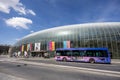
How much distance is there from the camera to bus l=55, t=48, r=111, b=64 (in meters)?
25.2

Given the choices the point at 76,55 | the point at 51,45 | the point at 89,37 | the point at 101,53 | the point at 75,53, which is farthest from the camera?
the point at 51,45

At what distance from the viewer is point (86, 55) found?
89.6 ft

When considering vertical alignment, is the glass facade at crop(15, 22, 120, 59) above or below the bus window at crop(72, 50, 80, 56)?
above

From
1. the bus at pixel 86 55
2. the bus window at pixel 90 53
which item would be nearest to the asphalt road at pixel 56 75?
the bus at pixel 86 55

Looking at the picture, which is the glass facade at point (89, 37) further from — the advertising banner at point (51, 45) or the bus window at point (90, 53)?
the bus window at point (90, 53)

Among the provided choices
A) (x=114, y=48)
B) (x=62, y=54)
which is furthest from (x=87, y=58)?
(x=114, y=48)

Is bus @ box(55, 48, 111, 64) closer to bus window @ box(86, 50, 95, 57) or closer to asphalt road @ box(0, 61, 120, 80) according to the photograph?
bus window @ box(86, 50, 95, 57)

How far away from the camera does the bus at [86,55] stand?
25219 mm

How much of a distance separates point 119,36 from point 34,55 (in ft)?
119

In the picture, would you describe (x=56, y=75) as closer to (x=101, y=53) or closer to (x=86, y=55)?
(x=101, y=53)

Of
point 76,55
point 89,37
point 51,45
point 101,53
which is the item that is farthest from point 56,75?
point 51,45

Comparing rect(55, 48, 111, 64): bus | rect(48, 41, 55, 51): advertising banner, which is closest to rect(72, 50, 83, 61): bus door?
rect(55, 48, 111, 64): bus

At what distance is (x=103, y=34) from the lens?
44.4 metres

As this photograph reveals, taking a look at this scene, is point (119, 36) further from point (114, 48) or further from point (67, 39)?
point (67, 39)
